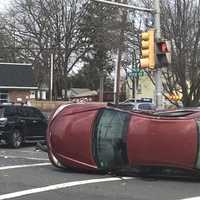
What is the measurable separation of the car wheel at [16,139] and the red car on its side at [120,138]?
8.82m

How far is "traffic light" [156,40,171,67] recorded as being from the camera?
78.6 feet

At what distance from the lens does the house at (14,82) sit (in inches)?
2475

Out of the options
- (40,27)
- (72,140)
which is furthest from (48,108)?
(72,140)

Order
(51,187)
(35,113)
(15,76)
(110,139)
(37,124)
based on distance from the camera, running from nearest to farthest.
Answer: (51,187)
(110,139)
(37,124)
(35,113)
(15,76)

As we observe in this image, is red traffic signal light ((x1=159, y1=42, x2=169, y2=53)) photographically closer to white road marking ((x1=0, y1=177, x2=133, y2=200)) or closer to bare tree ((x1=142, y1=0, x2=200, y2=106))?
bare tree ((x1=142, y1=0, x2=200, y2=106))

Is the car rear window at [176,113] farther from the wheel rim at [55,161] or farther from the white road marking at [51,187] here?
the wheel rim at [55,161]

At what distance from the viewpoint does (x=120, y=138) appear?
14500mm

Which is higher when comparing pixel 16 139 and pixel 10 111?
pixel 10 111

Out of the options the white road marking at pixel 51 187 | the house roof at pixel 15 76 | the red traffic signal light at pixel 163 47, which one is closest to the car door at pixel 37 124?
the red traffic signal light at pixel 163 47

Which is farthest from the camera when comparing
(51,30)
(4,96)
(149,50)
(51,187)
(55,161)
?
(51,30)

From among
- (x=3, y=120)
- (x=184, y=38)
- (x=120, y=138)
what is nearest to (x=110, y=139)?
(x=120, y=138)

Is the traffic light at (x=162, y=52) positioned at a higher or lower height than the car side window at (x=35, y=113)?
higher

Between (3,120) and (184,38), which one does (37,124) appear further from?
(184,38)

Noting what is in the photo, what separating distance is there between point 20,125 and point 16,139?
0.62 meters
